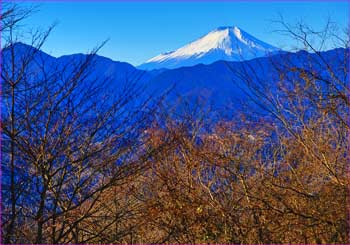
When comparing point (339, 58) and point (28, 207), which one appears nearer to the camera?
point (28, 207)

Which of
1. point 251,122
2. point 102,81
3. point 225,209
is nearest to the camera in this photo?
point 102,81

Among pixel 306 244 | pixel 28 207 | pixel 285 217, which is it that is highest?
pixel 28 207

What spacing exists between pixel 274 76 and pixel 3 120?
9.33ft

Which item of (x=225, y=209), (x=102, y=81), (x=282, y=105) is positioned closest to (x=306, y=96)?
(x=282, y=105)

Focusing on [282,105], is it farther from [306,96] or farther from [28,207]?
[28,207]

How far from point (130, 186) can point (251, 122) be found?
81.0 inches

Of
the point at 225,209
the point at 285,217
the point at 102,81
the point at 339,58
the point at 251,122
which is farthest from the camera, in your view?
the point at 251,122

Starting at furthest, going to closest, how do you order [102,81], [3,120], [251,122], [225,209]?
[251,122]
[225,209]
[102,81]
[3,120]

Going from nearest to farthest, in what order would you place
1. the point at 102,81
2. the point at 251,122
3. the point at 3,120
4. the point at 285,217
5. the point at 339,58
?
the point at 3,120 < the point at 102,81 < the point at 339,58 < the point at 285,217 < the point at 251,122

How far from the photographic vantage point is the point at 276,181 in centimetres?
556

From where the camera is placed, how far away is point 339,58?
4523mm

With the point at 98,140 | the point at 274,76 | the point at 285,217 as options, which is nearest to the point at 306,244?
the point at 285,217

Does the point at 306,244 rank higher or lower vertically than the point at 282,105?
lower

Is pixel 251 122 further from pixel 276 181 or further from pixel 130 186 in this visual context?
pixel 130 186
